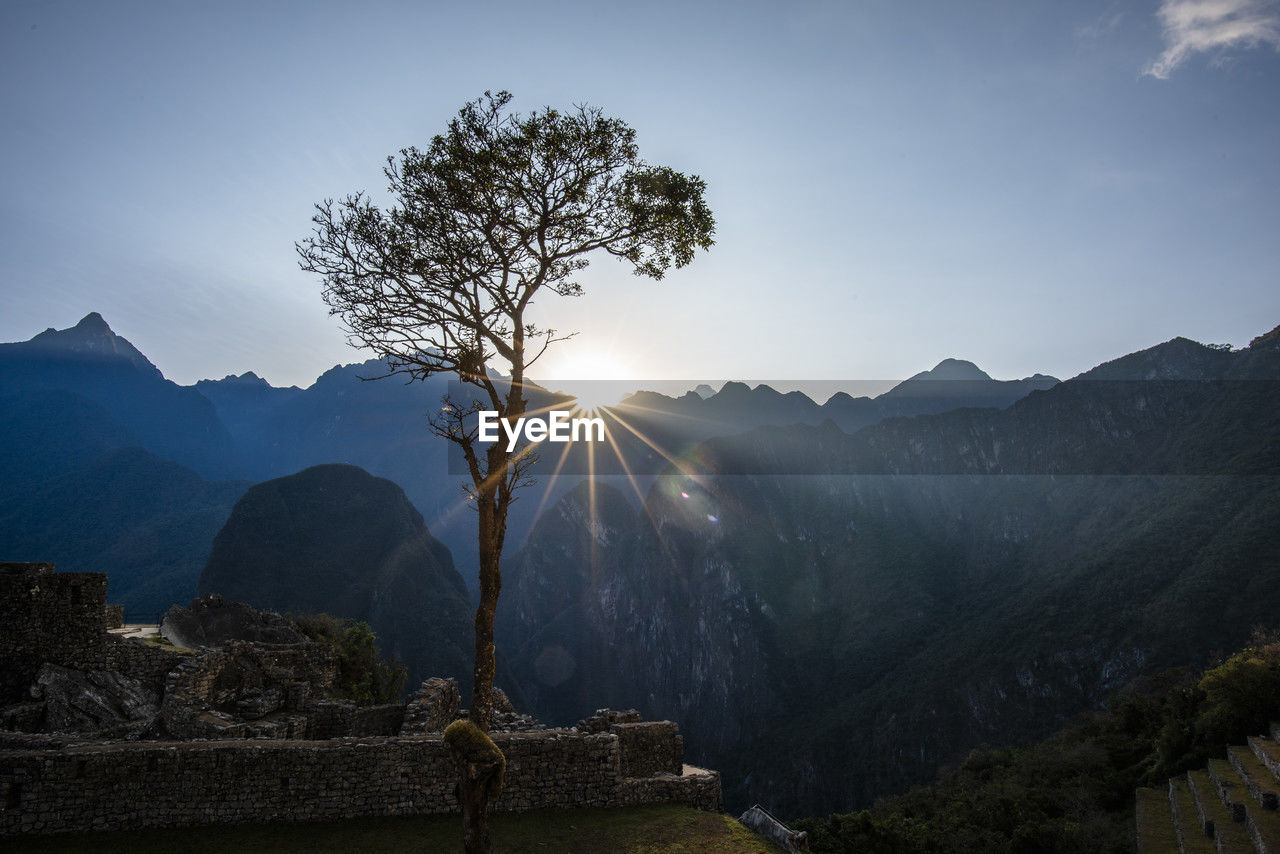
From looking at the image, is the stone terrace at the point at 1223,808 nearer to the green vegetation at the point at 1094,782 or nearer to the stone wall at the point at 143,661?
the green vegetation at the point at 1094,782

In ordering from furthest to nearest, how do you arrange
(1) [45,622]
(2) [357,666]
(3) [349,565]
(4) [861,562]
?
(4) [861,562] < (3) [349,565] < (2) [357,666] < (1) [45,622]

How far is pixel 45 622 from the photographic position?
61.1 feet

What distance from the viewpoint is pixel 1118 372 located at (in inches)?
6767

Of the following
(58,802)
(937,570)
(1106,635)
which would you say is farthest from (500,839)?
(937,570)

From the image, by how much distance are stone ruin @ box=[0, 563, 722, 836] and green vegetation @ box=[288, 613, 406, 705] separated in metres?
2.72

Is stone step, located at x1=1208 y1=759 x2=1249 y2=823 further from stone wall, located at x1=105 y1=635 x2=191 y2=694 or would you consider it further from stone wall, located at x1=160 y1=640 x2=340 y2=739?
Result: stone wall, located at x1=105 y1=635 x2=191 y2=694

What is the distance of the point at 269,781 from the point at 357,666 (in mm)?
20398

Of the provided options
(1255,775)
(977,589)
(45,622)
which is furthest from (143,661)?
(977,589)

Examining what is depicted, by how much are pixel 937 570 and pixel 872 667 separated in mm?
41596

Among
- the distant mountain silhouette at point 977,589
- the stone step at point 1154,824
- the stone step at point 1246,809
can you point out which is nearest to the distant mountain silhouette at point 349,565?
the distant mountain silhouette at point 977,589

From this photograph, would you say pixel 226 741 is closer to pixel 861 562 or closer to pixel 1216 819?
pixel 1216 819

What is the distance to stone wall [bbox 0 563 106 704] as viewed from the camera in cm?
1802

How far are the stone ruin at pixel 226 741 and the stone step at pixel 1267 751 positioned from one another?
67.5 feet

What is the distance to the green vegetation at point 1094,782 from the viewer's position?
25.8 meters
